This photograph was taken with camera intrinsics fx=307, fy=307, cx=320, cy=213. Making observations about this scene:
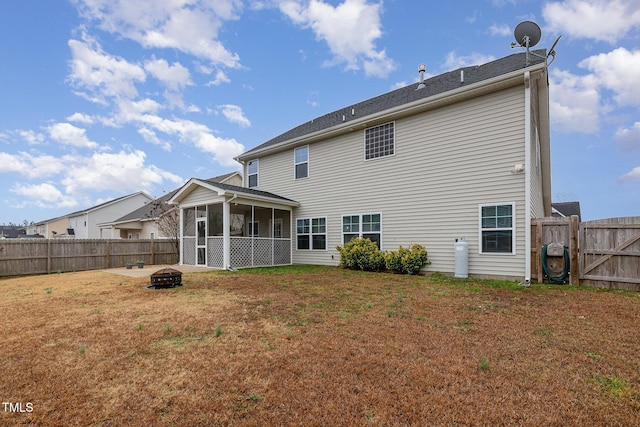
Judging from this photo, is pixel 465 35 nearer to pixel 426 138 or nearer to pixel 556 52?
pixel 556 52

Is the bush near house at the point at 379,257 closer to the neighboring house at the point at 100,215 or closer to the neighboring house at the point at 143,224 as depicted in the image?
the neighboring house at the point at 143,224

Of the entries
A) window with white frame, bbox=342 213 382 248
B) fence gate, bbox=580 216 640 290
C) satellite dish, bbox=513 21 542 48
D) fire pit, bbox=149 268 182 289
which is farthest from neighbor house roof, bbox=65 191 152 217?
fence gate, bbox=580 216 640 290

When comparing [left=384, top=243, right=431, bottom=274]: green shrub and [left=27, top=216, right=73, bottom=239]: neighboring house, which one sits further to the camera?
[left=27, top=216, right=73, bottom=239]: neighboring house

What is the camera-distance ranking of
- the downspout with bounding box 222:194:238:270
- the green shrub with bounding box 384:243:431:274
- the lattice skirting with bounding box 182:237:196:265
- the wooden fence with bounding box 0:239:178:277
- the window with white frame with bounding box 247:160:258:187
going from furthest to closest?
the window with white frame with bounding box 247:160:258:187, the lattice skirting with bounding box 182:237:196:265, the wooden fence with bounding box 0:239:178:277, the downspout with bounding box 222:194:238:270, the green shrub with bounding box 384:243:431:274

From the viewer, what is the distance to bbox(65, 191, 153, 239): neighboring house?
2878 centimetres

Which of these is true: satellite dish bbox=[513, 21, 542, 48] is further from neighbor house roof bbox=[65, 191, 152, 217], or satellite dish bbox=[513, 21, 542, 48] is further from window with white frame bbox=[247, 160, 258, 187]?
neighbor house roof bbox=[65, 191, 152, 217]

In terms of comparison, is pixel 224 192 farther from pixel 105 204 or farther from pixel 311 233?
pixel 105 204

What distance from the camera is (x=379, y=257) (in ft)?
36.4

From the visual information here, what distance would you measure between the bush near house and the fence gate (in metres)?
4.03

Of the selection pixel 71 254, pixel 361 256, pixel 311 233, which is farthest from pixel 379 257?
pixel 71 254

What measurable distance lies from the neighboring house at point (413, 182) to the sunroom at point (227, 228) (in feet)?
0.17

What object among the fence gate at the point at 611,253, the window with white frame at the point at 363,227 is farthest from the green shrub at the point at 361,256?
the fence gate at the point at 611,253

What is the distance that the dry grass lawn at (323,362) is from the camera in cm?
242

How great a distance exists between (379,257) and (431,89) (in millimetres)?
6526
